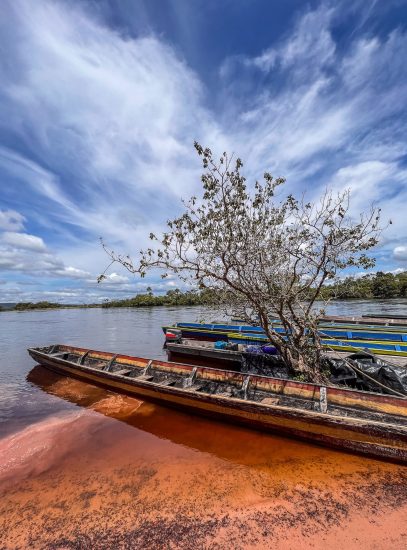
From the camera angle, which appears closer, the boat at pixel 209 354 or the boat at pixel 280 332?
the boat at pixel 209 354

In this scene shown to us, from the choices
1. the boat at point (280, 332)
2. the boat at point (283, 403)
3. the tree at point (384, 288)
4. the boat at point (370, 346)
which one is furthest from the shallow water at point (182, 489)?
the tree at point (384, 288)

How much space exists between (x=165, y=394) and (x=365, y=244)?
6484 millimetres

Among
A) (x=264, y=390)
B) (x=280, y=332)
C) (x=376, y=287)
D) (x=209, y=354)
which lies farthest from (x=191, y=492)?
(x=376, y=287)

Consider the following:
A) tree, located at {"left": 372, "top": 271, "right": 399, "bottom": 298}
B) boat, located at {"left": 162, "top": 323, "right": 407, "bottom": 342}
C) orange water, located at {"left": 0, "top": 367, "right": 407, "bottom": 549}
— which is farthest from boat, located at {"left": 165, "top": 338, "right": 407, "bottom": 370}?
tree, located at {"left": 372, "top": 271, "right": 399, "bottom": 298}

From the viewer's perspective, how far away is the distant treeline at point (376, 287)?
8.48 metres

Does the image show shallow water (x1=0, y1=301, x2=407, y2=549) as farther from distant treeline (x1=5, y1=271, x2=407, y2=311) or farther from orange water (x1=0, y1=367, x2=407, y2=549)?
distant treeline (x1=5, y1=271, x2=407, y2=311)

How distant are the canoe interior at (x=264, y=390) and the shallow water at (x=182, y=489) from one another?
88cm

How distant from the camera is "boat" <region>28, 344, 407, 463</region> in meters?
5.52

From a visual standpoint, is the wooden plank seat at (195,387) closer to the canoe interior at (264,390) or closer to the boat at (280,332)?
the canoe interior at (264,390)

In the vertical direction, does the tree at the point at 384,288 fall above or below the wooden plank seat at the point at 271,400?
above

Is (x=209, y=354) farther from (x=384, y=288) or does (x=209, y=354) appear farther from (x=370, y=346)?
(x=384, y=288)

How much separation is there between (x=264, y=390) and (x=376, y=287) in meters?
59.5

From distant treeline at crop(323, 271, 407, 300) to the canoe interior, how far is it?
9.62 feet

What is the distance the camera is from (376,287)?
5816 cm
